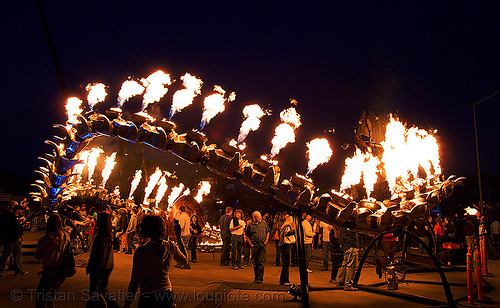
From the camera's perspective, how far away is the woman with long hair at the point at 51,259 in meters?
5.31

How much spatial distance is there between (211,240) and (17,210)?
478 inches

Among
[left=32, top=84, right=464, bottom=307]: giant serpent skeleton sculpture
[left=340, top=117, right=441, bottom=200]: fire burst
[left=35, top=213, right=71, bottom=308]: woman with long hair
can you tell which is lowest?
[left=35, top=213, right=71, bottom=308]: woman with long hair

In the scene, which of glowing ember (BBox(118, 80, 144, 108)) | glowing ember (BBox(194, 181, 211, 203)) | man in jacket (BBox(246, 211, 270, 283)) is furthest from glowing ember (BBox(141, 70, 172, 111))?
glowing ember (BBox(194, 181, 211, 203))

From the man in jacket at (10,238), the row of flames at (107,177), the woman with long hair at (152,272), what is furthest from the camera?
the row of flames at (107,177)

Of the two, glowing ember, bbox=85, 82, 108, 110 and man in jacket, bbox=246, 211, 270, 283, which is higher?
glowing ember, bbox=85, 82, 108, 110

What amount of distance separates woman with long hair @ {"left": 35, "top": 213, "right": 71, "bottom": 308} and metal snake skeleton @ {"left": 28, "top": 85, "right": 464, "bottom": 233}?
5.80 ft

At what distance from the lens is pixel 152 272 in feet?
13.4

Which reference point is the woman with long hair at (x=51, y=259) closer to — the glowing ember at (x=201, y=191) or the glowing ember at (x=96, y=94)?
the glowing ember at (x=96, y=94)

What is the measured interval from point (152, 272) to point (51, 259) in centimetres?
231

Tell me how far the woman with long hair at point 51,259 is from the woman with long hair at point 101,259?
16.6 inches

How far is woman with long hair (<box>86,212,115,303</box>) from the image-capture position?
5.72 meters

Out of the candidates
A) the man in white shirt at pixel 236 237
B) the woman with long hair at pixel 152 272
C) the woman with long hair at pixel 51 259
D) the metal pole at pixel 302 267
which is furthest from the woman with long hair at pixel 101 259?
the man in white shirt at pixel 236 237

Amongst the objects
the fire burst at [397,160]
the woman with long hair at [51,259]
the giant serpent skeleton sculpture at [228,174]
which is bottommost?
the woman with long hair at [51,259]

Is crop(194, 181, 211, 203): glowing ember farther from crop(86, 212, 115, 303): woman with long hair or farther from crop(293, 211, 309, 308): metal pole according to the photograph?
crop(293, 211, 309, 308): metal pole
